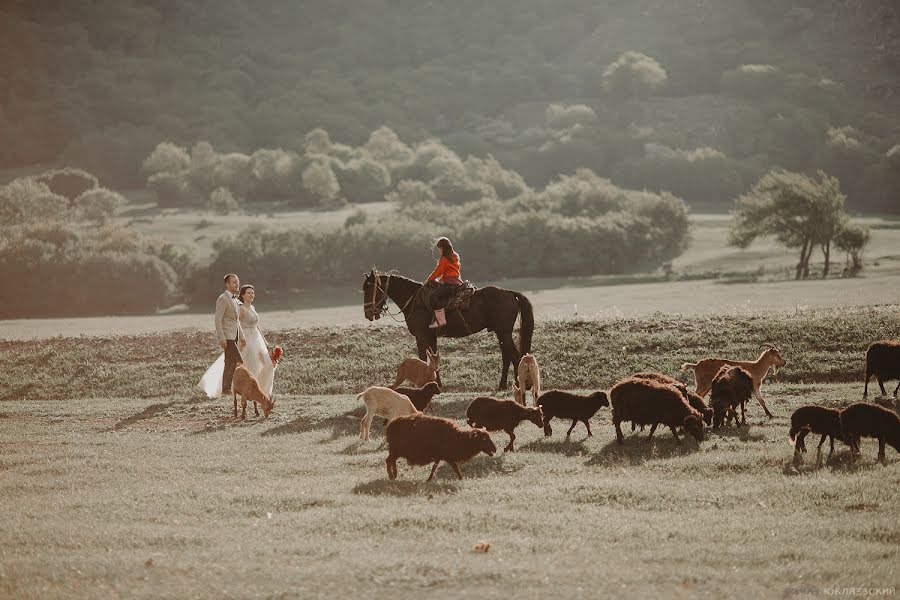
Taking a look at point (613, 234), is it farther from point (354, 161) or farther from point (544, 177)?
point (544, 177)

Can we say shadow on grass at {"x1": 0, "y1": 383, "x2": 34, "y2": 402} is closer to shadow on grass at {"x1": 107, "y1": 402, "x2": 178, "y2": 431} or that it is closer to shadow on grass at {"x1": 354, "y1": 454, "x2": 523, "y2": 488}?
shadow on grass at {"x1": 107, "y1": 402, "x2": 178, "y2": 431}

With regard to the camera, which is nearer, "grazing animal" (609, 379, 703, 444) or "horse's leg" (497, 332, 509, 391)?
"grazing animal" (609, 379, 703, 444)

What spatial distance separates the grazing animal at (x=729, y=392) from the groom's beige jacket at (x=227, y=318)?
10.3 meters

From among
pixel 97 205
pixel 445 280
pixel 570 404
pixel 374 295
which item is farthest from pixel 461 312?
pixel 97 205

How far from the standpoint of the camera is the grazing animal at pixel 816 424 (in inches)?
515

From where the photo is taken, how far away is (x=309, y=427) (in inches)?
709

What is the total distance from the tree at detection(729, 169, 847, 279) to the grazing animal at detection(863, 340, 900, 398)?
4703 centimetres

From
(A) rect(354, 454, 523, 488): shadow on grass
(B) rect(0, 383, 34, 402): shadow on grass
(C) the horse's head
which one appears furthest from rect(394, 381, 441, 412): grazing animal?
(B) rect(0, 383, 34, 402): shadow on grass

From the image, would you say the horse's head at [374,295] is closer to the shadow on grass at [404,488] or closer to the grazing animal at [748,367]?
the grazing animal at [748,367]

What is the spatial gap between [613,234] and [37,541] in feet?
249

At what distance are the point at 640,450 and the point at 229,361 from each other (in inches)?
409

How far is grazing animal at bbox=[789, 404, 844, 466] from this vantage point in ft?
42.9

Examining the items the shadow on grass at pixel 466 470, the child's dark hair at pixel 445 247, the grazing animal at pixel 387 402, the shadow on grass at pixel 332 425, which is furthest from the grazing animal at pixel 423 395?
the child's dark hair at pixel 445 247

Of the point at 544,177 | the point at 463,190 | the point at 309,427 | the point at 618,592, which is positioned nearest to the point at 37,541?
the point at 618,592
